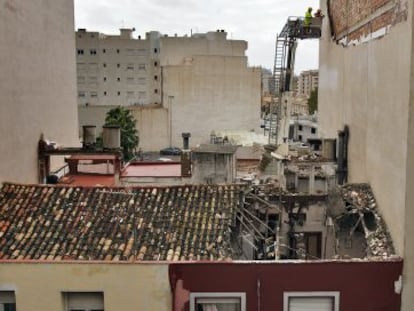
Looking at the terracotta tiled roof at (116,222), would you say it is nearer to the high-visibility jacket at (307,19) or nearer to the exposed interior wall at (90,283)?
the exposed interior wall at (90,283)

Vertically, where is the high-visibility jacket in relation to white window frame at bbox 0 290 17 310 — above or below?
above

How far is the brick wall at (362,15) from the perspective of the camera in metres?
13.5

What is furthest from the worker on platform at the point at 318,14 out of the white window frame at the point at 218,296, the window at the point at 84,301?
the window at the point at 84,301

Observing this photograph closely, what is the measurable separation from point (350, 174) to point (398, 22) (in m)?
7.99

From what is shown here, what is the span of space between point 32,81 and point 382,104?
44.9ft

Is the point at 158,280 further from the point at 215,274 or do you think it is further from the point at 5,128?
the point at 5,128

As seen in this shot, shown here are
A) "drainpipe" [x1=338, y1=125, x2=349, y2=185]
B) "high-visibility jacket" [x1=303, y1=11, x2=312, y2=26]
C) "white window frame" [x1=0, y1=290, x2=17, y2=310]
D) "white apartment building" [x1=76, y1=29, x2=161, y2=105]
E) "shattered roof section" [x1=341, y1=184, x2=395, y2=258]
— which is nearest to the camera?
"white window frame" [x1=0, y1=290, x2=17, y2=310]

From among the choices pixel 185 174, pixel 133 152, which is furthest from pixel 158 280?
pixel 133 152

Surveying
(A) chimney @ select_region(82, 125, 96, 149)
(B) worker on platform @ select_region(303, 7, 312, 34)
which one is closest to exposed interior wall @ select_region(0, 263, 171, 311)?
(A) chimney @ select_region(82, 125, 96, 149)

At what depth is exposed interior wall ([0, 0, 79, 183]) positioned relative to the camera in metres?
17.8

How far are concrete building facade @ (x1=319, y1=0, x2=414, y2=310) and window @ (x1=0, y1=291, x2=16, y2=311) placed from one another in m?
9.32

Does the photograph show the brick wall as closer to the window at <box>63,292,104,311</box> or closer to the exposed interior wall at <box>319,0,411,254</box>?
the exposed interior wall at <box>319,0,411,254</box>

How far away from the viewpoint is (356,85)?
777 inches

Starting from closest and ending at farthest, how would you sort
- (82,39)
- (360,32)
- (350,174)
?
(360,32) < (350,174) < (82,39)
